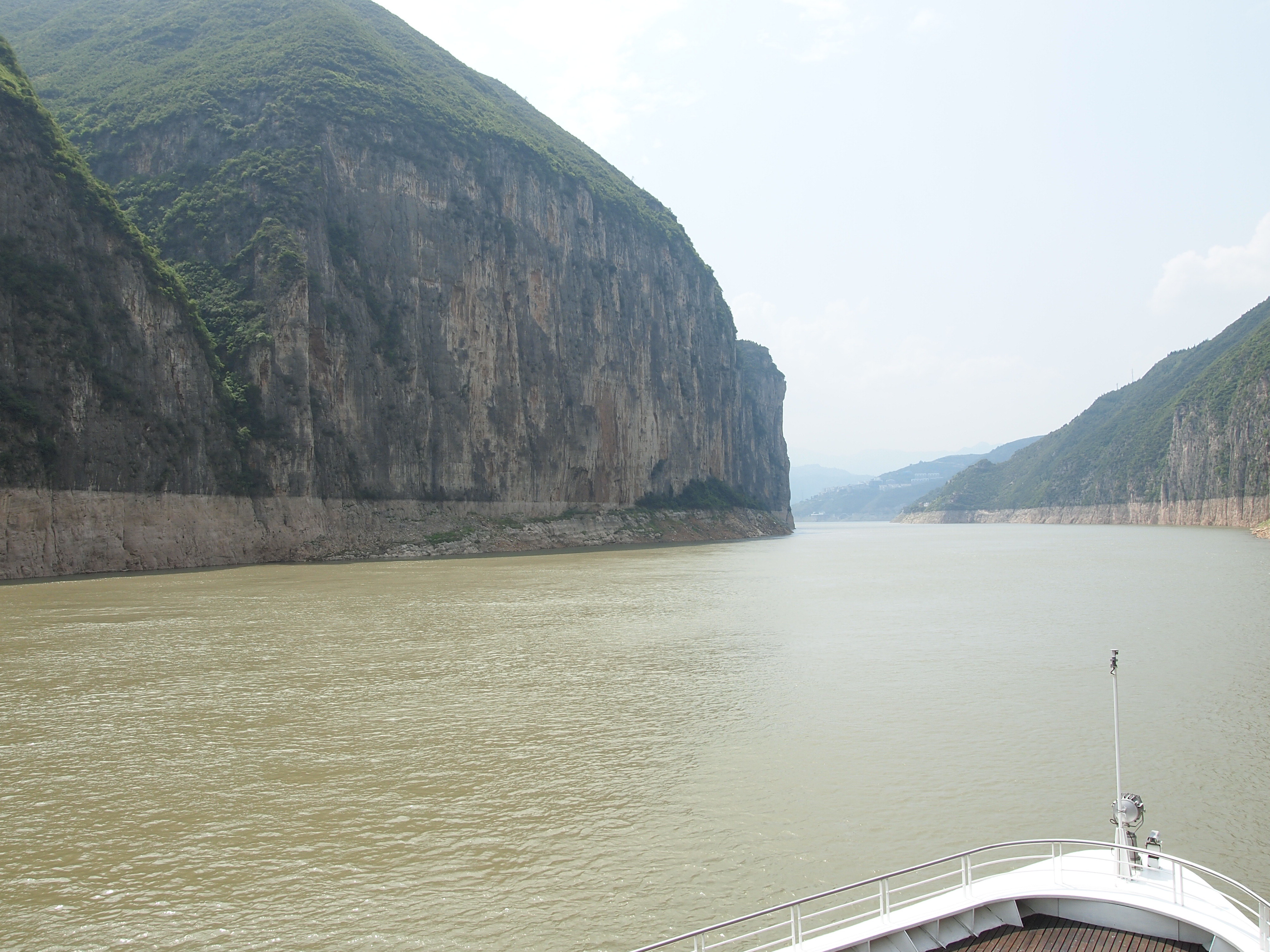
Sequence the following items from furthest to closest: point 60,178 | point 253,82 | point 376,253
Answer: point 253,82 < point 376,253 < point 60,178

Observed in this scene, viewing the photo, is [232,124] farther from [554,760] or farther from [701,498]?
[554,760]

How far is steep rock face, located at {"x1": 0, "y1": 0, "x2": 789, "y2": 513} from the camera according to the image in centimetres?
6341

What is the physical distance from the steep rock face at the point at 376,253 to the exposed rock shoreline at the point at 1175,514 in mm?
70987

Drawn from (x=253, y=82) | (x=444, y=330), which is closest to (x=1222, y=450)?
(x=444, y=330)

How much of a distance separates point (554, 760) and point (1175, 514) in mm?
153778

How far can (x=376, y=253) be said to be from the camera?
2849 inches

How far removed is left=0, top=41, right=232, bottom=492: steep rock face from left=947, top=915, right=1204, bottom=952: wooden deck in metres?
48.4

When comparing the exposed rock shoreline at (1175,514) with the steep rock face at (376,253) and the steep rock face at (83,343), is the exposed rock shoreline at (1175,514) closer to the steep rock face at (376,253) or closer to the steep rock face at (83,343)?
the steep rock face at (376,253)

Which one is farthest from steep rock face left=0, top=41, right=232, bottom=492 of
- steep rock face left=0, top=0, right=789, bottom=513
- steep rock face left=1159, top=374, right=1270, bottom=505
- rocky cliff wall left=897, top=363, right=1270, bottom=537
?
steep rock face left=1159, top=374, right=1270, bottom=505

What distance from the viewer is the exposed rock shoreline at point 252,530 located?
43562mm

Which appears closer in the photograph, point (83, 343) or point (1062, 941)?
point (1062, 941)

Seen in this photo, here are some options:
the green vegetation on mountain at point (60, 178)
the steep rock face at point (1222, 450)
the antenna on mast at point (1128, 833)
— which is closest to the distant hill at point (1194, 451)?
the steep rock face at point (1222, 450)

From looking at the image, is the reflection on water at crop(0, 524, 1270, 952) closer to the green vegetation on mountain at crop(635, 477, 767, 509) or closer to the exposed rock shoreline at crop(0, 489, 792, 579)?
the exposed rock shoreline at crop(0, 489, 792, 579)

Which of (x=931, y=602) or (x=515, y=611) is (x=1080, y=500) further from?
(x=515, y=611)
